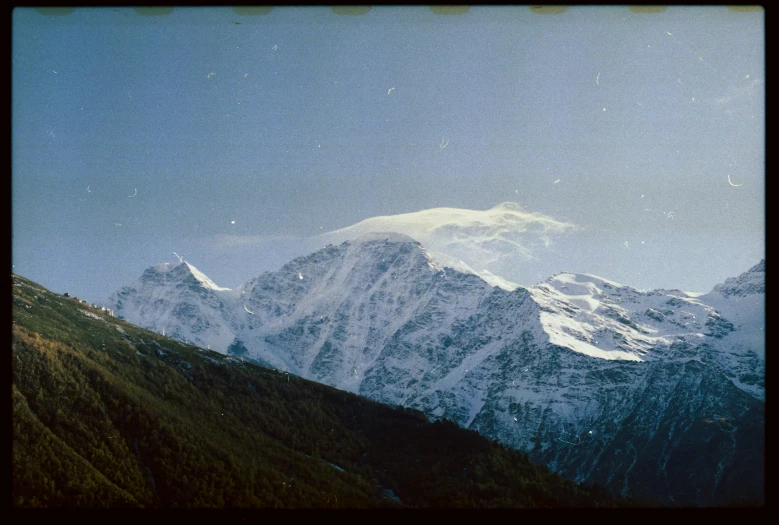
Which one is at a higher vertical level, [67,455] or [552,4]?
[552,4]

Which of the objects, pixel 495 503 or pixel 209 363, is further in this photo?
pixel 209 363

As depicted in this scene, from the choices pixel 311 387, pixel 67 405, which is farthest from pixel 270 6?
pixel 311 387

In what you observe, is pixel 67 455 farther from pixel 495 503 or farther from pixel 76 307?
pixel 76 307

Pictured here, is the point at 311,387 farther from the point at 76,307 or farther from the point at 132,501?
the point at 132,501
